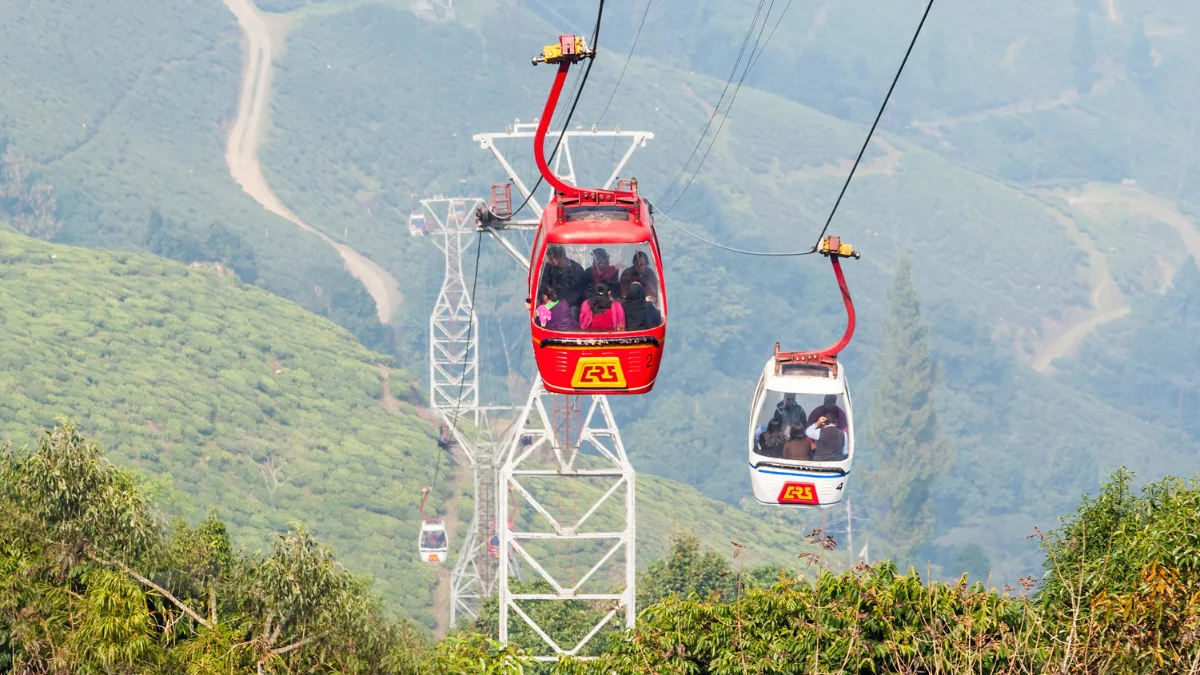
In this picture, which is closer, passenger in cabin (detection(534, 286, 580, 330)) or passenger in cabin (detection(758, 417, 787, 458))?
passenger in cabin (detection(534, 286, 580, 330))

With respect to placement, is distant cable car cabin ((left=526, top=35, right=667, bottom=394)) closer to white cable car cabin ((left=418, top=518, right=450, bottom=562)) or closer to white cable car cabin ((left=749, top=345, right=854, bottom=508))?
white cable car cabin ((left=749, top=345, right=854, bottom=508))

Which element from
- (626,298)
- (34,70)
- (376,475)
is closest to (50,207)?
(34,70)

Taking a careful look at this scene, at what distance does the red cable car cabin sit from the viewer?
26312 mm

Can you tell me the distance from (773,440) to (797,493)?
1037 millimetres

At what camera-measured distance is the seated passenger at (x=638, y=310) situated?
86.4 ft

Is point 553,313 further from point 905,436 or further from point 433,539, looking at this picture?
point 905,436

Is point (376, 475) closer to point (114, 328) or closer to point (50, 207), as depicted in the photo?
point (114, 328)

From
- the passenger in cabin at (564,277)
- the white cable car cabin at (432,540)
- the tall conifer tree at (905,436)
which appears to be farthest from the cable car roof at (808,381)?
the tall conifer tree at (905,436)

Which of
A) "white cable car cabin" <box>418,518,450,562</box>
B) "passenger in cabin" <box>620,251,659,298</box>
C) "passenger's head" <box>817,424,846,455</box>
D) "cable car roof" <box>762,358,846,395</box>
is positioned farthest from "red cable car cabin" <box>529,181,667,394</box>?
"white cable car cabin" <box>418,518,450,562</box>

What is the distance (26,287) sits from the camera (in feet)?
360

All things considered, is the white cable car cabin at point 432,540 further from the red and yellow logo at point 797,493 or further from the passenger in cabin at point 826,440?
the passenger in cabin at point 826,440

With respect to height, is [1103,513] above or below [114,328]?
below

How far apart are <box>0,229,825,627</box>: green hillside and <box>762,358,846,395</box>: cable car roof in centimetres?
5154

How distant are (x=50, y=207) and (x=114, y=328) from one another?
6066 centimetres
